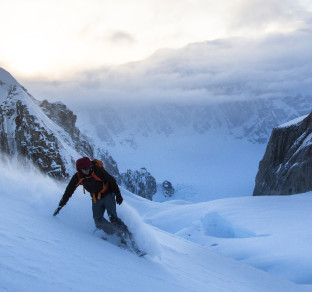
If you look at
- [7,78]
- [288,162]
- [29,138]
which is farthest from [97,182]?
[7,78]

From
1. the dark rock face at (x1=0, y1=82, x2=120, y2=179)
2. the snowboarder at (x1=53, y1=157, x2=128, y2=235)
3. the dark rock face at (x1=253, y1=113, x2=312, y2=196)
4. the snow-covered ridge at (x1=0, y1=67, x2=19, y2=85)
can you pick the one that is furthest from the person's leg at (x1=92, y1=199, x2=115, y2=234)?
the snow-covered ridge at (x1=0, y1=67, x2=19, y2=85)

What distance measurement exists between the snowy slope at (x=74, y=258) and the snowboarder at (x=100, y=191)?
36 centimetres

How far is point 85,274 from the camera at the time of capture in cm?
445

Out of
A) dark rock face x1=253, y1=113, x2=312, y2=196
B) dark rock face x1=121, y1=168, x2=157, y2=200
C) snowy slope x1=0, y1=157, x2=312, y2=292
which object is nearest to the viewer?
snowy slope x1=0, y1=157, x2=312, y2=292

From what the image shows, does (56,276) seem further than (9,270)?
Yes

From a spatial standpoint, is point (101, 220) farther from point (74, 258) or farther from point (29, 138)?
point (29, 138)

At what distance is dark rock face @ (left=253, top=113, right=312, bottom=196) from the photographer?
32366 mm

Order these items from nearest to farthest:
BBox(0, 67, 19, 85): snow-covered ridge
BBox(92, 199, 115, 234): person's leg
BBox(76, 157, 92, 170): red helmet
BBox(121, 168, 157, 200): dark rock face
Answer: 1. BBox(76, 157, 92, 170): red helmet
2. BBox(92, 199, 115, 234): person's leg
3. BBox(0, 67, 19, 85): snow-covered ridge
4. BBox(121, 168, 157, 200): dark rock face

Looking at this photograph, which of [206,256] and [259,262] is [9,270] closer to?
[206,256]

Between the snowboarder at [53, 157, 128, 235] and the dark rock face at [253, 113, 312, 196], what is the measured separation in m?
28.2

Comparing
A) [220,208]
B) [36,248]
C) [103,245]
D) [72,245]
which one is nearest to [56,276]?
[36,248]

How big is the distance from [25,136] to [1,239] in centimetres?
3894

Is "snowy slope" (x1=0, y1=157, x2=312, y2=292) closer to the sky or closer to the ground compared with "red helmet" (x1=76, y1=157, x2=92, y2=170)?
closer to the ground

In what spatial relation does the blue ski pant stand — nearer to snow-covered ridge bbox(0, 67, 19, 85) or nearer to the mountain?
the mountain
